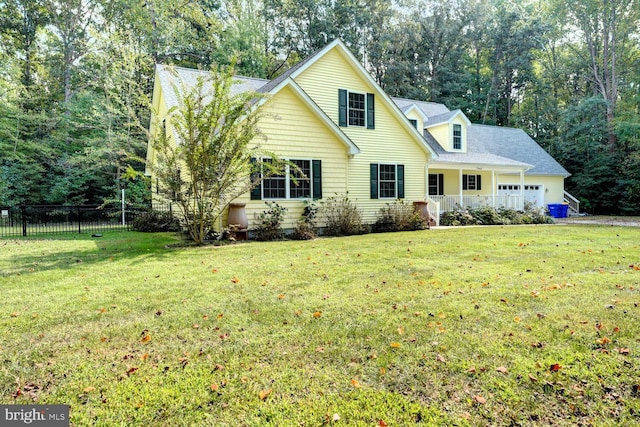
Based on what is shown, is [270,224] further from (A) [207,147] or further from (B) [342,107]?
(B) [342,107]

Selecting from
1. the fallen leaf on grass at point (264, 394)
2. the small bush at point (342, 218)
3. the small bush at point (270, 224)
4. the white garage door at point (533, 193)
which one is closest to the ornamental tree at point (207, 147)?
the small bush at point (270, 224)

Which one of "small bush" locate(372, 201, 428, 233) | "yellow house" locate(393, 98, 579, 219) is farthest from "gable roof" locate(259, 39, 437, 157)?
"small bush" locate(372, 201, 428, 233)

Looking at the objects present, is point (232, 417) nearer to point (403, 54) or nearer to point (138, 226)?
point (138, 226)

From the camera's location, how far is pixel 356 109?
47.7ft

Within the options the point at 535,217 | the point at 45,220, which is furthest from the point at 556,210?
the point at 45,220

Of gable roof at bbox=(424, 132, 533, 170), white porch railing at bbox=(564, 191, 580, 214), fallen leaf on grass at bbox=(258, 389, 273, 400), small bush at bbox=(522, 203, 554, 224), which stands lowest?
fallen leaf on grass at bbox=(258, 389, 273, 400)

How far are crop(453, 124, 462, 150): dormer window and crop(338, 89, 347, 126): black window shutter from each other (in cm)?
800

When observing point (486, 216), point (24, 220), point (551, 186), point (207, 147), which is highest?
point (207, 147)

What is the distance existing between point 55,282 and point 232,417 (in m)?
4.76

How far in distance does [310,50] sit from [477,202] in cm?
2138

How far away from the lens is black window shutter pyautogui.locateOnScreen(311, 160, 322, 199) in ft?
42.4

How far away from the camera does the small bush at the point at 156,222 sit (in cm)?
1381

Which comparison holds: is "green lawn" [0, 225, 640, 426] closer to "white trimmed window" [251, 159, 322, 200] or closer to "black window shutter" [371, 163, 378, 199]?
"white trimmed window" [251, 159, 322, 200]

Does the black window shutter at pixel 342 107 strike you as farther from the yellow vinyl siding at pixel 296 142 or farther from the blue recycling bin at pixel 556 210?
the blue recycling bin at pixel 556 210
